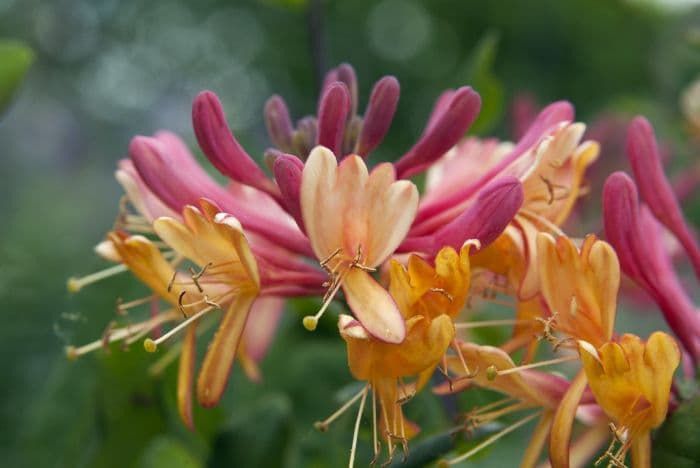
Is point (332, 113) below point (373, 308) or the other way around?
the other way around

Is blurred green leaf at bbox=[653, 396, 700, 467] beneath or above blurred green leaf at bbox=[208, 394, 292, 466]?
above

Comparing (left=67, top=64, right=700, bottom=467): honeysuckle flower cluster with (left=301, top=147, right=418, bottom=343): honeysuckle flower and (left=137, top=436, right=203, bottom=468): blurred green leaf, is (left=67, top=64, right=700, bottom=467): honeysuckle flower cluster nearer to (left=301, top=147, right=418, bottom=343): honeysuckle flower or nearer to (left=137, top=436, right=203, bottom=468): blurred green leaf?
(left=301, top=147, right=418, bottom=343): honeysuckle flower

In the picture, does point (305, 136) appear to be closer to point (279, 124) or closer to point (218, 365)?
point (279, 124)

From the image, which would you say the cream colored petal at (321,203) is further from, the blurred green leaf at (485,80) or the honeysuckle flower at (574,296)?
the blurred green leaf at (485,80)

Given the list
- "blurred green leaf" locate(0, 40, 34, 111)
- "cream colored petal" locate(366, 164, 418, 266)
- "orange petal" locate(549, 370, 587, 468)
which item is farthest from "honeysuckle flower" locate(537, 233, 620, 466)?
"blurred green leaf" locate(0, 40, 34, 111)

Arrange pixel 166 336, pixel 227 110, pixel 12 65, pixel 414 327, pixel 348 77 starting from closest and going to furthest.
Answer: pixel 414 327 < pixel 166 336 < pixel 348 77 < pixel 12 65 < pixel 227 110

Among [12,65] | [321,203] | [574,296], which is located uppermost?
[12,65]

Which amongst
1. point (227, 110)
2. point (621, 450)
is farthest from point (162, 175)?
point (227, 110)

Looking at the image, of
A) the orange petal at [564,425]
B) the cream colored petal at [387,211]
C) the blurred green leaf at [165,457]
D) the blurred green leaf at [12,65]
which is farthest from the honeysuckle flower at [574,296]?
the blurred green leaf at [12,65]
